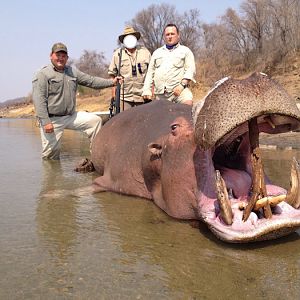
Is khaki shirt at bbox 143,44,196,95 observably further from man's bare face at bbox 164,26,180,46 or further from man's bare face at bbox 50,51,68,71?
man's bare face at bbox 50,51,68,71

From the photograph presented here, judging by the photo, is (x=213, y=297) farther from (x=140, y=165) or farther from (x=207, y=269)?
(x=140, y=165)

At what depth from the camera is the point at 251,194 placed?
8.93ft

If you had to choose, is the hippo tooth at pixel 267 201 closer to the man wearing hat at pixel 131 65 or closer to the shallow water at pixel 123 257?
the shallow water at pixel 123 257

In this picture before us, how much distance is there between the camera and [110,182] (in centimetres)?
431

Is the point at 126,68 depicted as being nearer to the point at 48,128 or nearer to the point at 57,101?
the point at 57,101

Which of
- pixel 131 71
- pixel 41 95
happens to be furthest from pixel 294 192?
pixel 131 71

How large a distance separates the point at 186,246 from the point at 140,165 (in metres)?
1.45

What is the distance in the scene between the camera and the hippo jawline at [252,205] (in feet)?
8.33

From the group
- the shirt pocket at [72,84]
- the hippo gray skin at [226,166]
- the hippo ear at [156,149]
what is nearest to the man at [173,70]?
the shirt pocket at [72,84]

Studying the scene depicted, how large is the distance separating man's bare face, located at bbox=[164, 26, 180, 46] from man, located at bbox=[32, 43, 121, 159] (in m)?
1.07

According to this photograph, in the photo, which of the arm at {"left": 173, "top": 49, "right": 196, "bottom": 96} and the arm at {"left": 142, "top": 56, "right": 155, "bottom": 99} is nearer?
the arm at {"left": 173, "top": 49, "right": 196, "bottom": 96}

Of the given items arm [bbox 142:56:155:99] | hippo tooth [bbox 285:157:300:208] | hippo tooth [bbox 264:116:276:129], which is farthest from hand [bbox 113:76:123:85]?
hippo tooth [bbox 285:157:300:208]

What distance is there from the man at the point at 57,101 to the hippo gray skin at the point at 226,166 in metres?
2.71

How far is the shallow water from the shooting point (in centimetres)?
207
